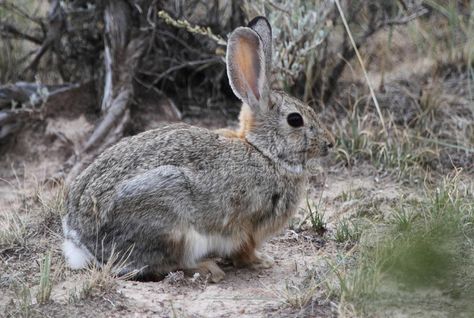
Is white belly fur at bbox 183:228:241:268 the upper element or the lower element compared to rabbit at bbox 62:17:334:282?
lower

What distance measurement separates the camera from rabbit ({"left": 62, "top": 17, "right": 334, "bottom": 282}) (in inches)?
169

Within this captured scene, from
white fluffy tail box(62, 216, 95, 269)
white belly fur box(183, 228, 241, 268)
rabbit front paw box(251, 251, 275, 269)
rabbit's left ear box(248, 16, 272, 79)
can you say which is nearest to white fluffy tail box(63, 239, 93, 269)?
white fluffy tail box(62, 216, 95, 269)

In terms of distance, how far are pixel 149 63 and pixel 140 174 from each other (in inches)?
109

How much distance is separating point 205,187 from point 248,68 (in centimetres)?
80

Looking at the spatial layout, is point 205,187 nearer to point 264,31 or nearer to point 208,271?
point 208,271

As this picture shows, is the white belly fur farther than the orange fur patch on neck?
No

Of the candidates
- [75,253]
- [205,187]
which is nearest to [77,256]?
[75,253]

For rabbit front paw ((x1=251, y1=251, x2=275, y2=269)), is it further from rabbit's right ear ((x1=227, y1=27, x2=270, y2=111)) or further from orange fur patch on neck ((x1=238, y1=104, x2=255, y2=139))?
rabbit's right ear ((x1=227, y1=27, x2=270, y2=111))

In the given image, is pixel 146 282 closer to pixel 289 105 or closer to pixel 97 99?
pixel 289 105

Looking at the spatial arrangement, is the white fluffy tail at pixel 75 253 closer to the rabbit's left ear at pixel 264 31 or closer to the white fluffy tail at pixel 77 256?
the white fluffy tail at pixel 77 256

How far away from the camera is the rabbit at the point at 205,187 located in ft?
14.1

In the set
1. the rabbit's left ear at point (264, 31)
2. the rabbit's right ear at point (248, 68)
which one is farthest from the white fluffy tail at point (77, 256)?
the rabbit's left ear at point (264, 31)

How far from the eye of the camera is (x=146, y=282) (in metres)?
4.38

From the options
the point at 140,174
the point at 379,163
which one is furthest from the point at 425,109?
the point at 140,174
